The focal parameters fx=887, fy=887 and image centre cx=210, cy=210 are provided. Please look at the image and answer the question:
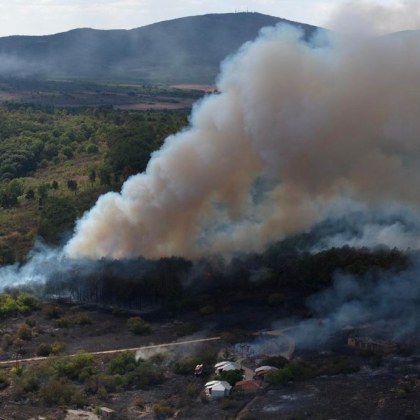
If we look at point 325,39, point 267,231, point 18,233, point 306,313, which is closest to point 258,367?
point 306,313

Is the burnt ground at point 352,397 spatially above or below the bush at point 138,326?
above

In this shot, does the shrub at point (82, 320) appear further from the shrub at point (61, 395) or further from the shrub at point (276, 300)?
the shrub at point (61, 395)

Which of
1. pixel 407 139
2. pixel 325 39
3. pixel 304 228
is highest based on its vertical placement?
pixel 325 39

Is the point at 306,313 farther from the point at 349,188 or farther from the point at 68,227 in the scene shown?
the point at 68,227

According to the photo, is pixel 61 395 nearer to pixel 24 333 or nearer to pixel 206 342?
pixel 206 342

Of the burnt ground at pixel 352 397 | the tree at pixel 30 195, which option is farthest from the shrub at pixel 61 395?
the tree at pixel 30 195

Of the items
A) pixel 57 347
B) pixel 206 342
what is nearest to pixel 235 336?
pixel 206 342
